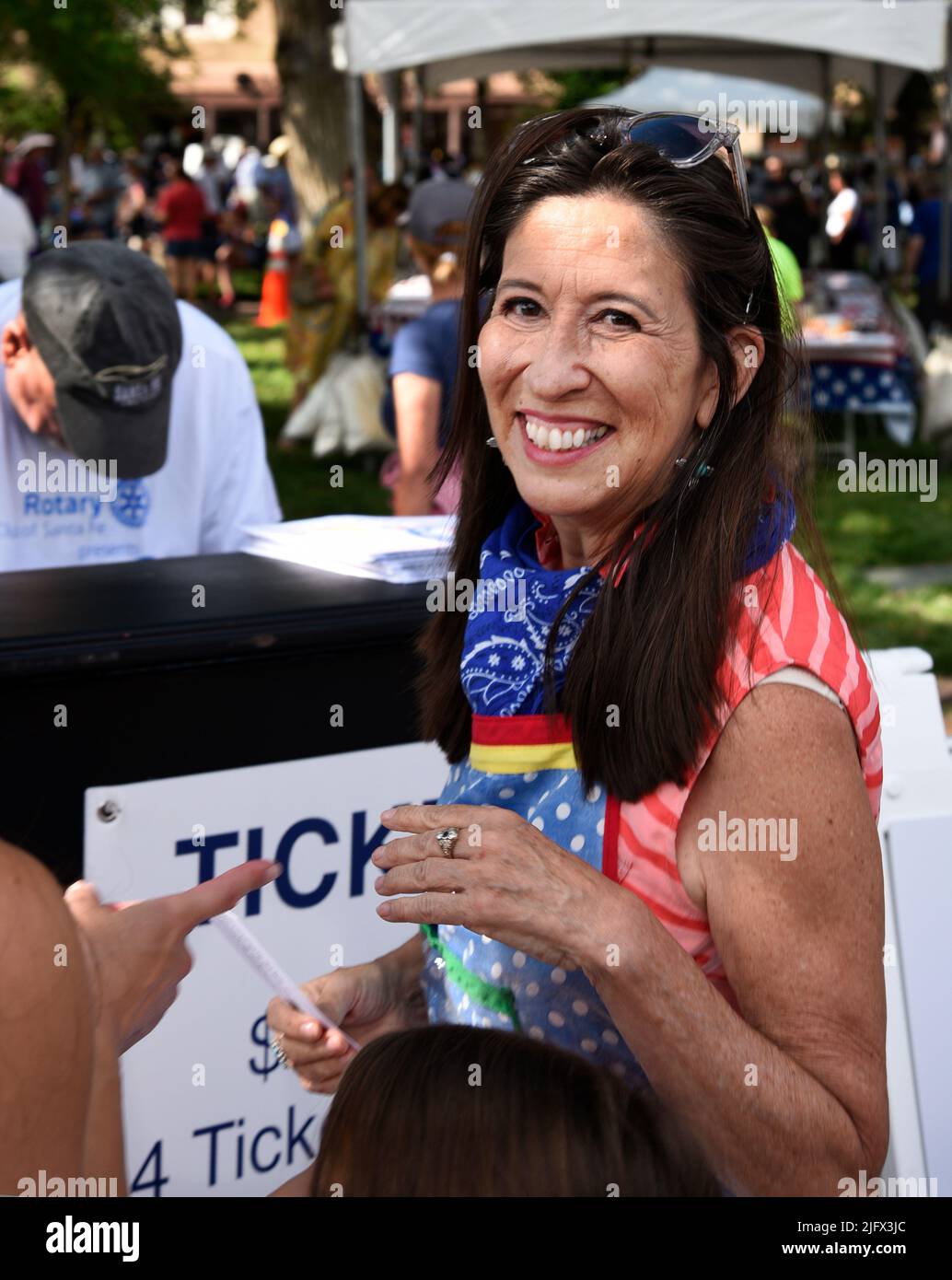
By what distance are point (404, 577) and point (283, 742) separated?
46 cm

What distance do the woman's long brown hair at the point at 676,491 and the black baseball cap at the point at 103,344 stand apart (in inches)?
59.9

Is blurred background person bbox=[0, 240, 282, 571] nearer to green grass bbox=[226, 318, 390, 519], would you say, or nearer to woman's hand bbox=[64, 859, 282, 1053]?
woman's hand bbox=[64, 859, 282, 1053]

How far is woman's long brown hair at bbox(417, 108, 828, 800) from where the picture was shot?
61.2 inches

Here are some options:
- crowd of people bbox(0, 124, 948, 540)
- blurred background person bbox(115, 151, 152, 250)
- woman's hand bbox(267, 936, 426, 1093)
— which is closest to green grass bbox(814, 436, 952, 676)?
crowd of people bbox(0, 124, 948, 540)

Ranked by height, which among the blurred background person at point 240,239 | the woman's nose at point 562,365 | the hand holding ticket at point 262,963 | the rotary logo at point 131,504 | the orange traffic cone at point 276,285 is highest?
the blurred background person at point 240,239

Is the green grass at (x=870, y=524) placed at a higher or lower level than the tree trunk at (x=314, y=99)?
lower

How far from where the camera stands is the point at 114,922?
1.45 metres

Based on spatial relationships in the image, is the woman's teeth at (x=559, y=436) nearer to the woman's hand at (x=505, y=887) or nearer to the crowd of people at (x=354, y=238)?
the crowd of people at (x=354, y=238)

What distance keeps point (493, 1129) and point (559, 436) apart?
2.46 feet

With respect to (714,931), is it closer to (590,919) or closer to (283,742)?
(590,919)

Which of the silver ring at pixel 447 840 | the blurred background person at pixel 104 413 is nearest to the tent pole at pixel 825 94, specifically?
the blurred background person at pixel 104 413

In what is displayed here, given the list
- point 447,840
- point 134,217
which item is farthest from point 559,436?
point 134,217

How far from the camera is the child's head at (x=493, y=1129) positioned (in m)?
1.26

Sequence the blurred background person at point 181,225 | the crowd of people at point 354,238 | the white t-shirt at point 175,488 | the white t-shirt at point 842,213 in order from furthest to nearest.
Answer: the blurred background person at point 181,225, the white t-shirt at point 842,213, the crowd of people at point 354,238, the white t-shirt at point 175,488
